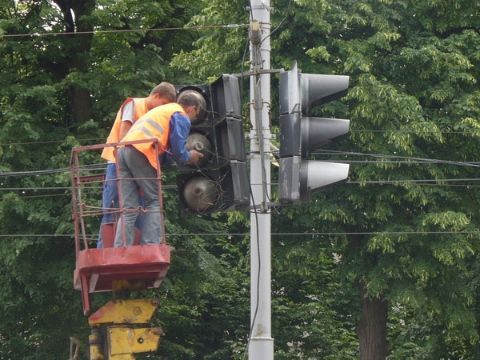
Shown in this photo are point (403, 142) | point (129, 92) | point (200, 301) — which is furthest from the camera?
point (200, 301)

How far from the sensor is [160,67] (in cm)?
2447

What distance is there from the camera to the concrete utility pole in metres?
10.6

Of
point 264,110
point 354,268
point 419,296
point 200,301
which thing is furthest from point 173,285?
point 264,110

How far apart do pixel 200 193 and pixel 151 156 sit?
1.61 ft

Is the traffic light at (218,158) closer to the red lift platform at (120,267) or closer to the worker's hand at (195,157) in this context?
the worker's hand at (195,157)

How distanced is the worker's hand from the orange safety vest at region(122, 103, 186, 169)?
263mm

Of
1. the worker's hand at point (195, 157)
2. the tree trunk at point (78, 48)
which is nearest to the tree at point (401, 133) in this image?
the tree trunk at point (78, 48)

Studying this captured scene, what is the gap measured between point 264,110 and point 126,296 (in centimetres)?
217

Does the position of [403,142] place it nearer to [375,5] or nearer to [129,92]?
[375,5]

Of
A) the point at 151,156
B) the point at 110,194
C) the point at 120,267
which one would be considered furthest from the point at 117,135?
the point at 120,267

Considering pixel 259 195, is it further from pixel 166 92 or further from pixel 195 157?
pixel 166 92

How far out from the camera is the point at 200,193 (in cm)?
968

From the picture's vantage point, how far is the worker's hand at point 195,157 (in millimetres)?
9609

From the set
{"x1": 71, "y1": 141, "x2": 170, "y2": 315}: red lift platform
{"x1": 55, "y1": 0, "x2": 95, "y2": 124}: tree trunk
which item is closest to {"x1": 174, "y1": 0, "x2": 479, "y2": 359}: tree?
{"x1": 55, "y1": 0, "x2": 95, "y2": 124}: tree trunk
